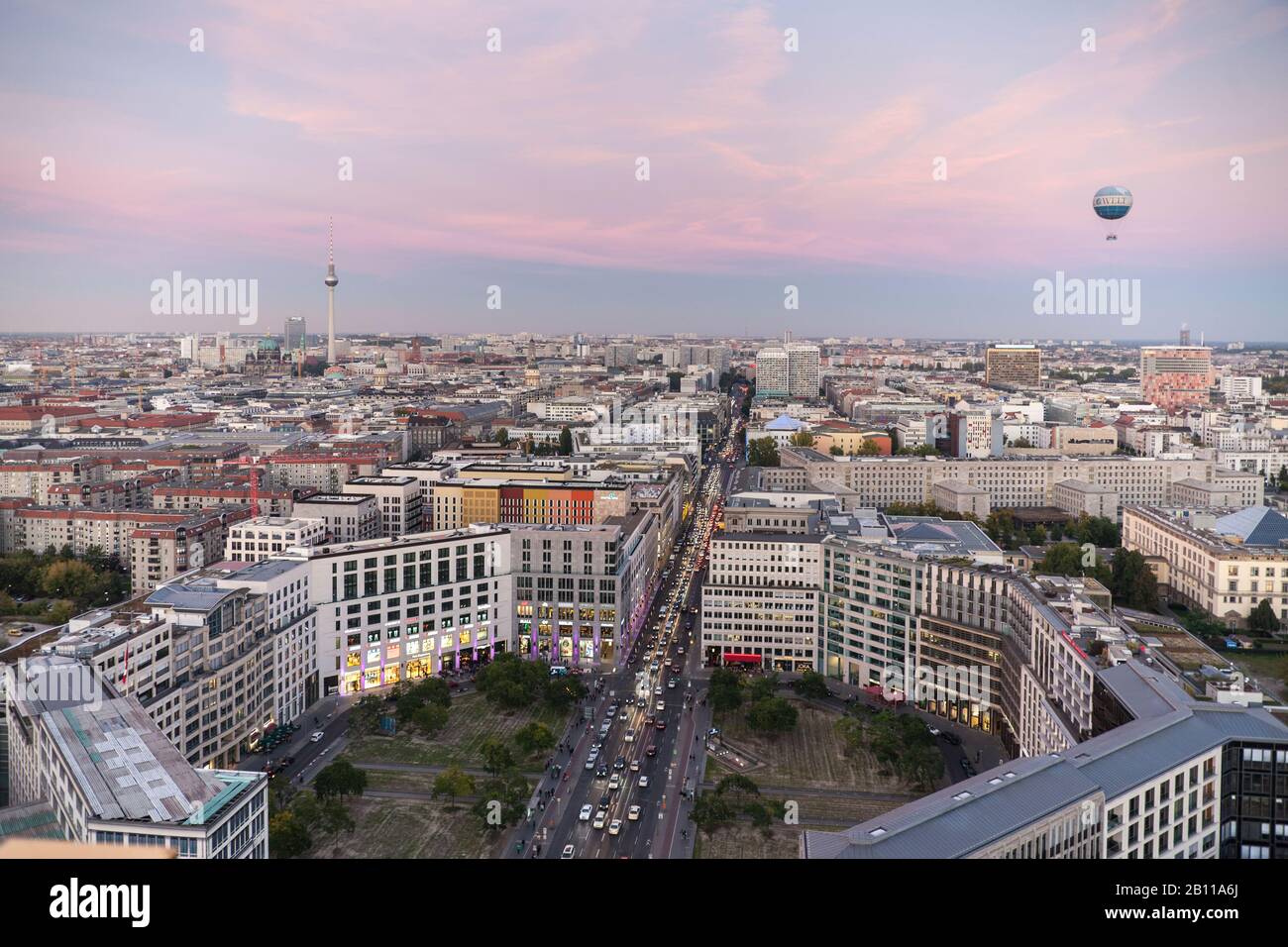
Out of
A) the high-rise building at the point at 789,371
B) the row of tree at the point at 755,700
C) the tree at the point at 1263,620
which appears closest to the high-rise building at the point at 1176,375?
the high-rise building at the point at 789,371

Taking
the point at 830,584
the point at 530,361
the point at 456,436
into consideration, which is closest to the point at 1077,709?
the point at 830,584

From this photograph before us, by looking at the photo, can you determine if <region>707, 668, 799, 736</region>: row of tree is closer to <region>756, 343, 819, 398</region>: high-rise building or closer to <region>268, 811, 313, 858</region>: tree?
<region>268, 811, 313, 858</region>: tree

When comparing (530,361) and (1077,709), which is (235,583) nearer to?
(1077,709)

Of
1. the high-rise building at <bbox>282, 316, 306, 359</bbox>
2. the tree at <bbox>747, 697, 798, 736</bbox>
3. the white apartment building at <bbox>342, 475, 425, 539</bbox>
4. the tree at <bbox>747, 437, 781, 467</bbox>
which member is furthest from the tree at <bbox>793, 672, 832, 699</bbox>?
the high-rise building at <bbox>282, 316, 306, 359</bbox>

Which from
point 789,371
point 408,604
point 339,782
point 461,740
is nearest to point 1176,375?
point 789,371

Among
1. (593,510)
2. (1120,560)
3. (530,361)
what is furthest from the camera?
(530,361)

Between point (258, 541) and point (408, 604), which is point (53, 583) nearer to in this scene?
point (258, 541)

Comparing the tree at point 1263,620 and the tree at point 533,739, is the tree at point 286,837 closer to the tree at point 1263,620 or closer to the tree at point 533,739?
the tree at point 533,739
